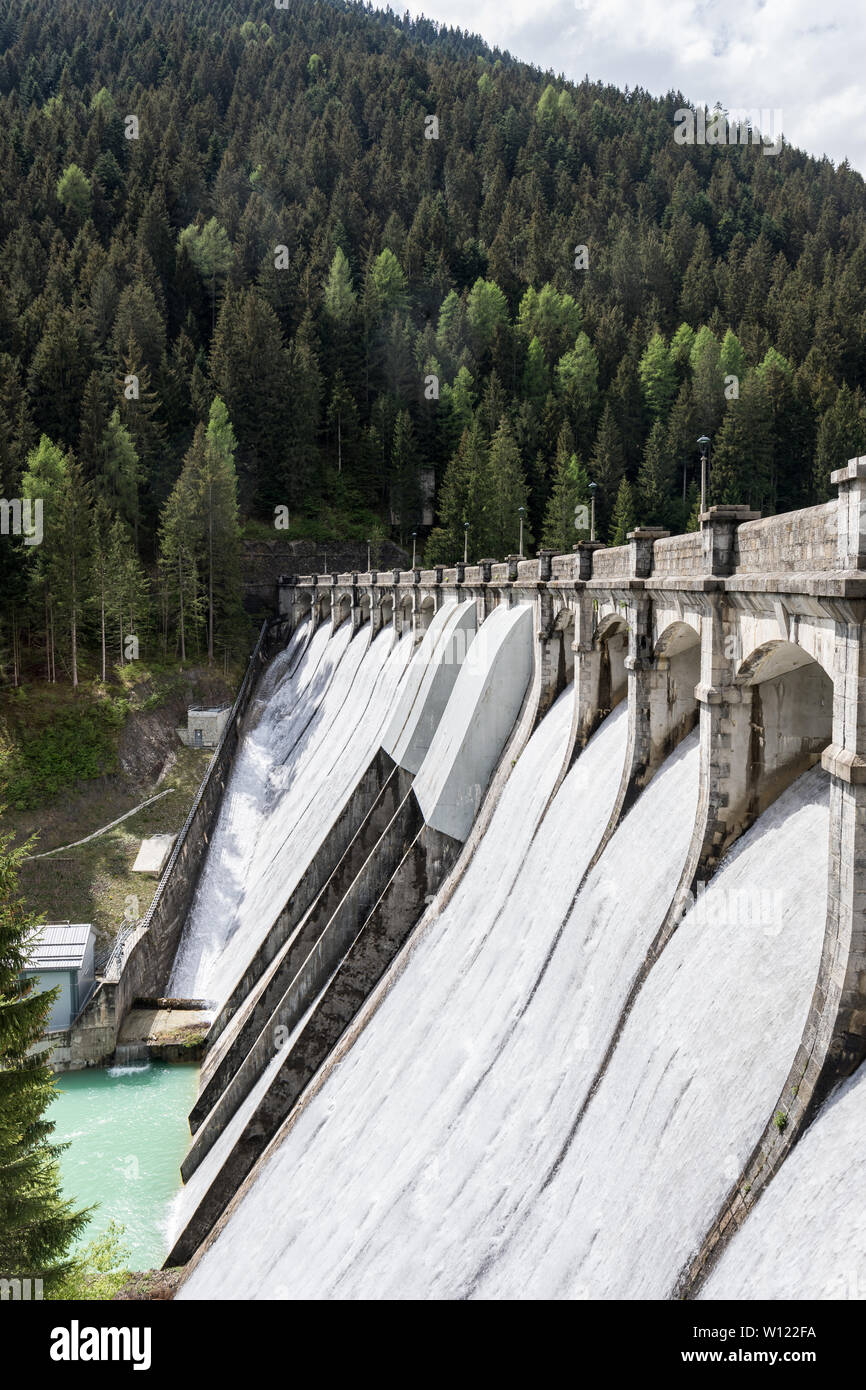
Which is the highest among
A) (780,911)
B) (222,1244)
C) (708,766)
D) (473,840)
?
(708,766)

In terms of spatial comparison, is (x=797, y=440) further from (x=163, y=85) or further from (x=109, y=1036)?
(x=163, y=85)

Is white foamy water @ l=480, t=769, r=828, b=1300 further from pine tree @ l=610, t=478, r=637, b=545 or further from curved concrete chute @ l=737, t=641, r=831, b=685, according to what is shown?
pine tree @ l=610, t=478, r=637, b=545

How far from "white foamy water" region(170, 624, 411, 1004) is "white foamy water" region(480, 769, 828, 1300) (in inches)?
709

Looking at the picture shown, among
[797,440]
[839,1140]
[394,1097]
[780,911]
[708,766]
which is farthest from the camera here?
[797,440]

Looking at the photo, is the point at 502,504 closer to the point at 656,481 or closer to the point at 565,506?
the point at 565,506

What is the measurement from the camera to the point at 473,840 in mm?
22328

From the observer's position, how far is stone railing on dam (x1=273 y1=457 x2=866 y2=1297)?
344 inches

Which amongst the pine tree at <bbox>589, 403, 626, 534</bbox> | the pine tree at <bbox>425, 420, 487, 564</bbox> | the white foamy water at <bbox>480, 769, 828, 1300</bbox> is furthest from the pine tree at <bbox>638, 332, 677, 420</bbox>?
the white foamy water at <bbox>480, 769, 828, 1300</bbox>

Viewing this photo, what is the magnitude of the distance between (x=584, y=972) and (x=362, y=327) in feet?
323

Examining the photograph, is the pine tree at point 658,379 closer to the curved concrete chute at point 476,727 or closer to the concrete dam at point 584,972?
the concrete dam at point 584,972

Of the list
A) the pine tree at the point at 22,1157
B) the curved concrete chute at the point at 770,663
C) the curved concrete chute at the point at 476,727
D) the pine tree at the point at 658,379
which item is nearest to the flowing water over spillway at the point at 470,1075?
the curved concrete chute at the point at 476,727

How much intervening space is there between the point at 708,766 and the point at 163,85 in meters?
170

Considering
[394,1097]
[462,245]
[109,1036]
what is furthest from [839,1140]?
[462,245]

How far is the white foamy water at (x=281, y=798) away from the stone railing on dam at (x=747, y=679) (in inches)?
448
